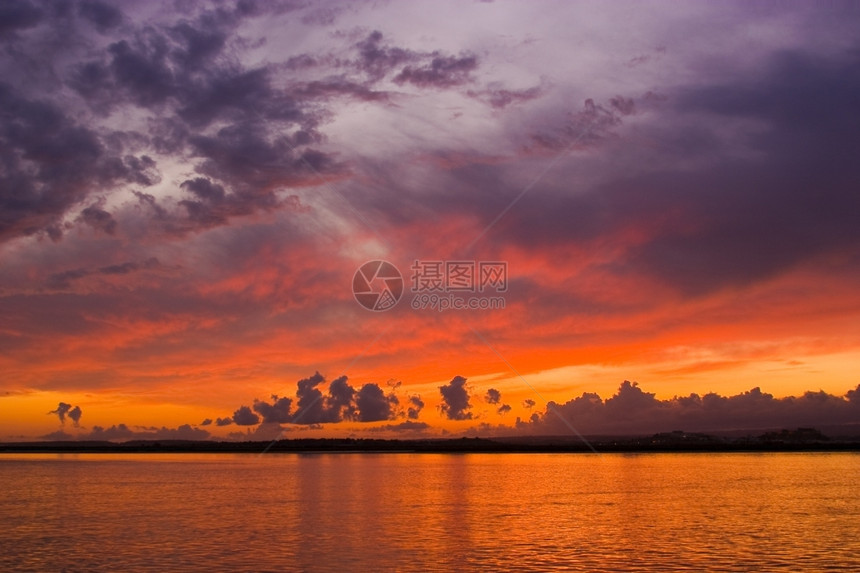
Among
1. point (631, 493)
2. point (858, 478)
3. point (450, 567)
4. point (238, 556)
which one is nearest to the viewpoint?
point (450, 567)

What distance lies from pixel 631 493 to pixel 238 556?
5010cm

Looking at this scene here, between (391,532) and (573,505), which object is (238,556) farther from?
(573,505)

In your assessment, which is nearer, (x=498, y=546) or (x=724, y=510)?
(x=498, y=546)

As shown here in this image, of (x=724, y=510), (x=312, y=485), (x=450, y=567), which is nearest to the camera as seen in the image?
(x=450, y=567)

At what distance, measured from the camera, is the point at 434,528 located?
49.1 metres

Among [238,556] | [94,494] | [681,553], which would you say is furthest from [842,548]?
[94,494]

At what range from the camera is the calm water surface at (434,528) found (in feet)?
121

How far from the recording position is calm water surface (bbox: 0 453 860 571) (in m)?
36.8

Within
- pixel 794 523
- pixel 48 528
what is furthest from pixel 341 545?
pixel 794 523

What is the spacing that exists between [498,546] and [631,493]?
4108 cm

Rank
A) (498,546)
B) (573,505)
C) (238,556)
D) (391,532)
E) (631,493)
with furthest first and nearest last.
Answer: (631,493) < (573,505) < (391,532) < (498,546) < (238,556)

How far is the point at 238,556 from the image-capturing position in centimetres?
3841

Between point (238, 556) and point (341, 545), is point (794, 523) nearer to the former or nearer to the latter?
point (341, 545)

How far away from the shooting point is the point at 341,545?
42.1 meters
